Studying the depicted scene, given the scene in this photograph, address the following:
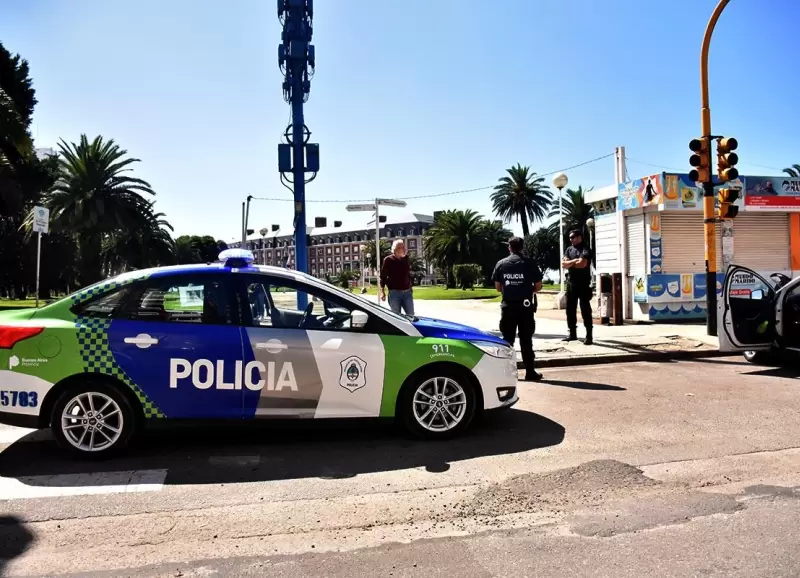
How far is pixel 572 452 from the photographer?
5.03 metres

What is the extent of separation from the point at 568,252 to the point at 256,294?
7365mm

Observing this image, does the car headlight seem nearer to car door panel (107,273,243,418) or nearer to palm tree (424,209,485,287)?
car door panel (107,273,243,418)

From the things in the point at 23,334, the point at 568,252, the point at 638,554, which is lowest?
the point at 638,554

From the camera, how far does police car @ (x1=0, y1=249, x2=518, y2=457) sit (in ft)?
15.7

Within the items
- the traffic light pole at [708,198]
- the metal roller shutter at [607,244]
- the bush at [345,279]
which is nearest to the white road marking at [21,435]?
the traffic light pole at [708,198]

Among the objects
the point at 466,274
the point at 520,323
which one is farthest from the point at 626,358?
the point at 466,274

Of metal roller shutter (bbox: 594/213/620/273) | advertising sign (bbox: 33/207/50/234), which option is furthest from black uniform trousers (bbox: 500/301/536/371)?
advertising sign (bbox: 33/207/50/234)

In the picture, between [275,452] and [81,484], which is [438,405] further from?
[81,484]

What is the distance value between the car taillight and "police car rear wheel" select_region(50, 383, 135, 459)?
0.52 m

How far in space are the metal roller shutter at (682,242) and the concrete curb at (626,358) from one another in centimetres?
523

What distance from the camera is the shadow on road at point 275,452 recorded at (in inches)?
180

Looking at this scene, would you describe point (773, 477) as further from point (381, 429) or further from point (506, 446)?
point (381, 429)

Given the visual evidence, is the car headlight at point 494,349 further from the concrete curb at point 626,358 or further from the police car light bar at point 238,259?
the concrete curb at point 626,358

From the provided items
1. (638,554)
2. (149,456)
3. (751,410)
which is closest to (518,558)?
(638,554)
